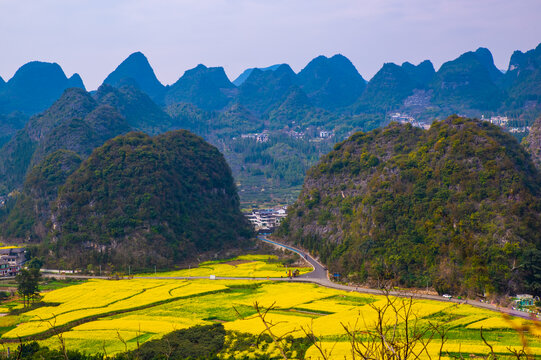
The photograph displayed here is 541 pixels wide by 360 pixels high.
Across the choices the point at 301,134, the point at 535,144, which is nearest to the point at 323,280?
the point at 535,144

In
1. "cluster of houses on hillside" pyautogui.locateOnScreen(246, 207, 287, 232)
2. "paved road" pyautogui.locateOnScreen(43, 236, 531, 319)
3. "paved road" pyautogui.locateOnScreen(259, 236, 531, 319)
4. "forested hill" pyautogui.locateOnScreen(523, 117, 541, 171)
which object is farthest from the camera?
"cluster of houses on hillside" pyautogui.locateOnScreen(246, 207, 287, 232)

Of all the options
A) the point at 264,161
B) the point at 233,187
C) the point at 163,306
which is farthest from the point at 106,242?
the point at 264,161

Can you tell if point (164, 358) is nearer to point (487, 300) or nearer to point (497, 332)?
point (497, 332)

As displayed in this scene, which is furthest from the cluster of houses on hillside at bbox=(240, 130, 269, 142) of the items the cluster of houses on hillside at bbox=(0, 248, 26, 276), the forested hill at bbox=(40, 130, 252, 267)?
the cluster of houses on hillside at bbox=(0, 248, 26, 276)

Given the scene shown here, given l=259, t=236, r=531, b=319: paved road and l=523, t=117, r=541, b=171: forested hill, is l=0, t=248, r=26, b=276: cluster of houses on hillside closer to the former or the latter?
l=259, t=236, r=531, b=319: paved road

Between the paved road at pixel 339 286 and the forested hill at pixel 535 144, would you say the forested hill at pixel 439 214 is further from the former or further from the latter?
the forested hill at pixel 535 144

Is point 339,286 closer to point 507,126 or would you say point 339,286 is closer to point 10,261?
point 10,261
